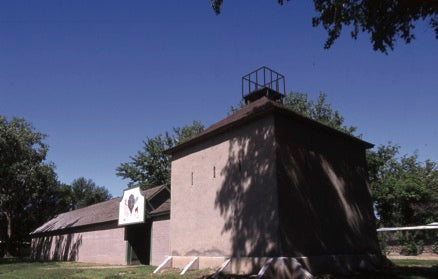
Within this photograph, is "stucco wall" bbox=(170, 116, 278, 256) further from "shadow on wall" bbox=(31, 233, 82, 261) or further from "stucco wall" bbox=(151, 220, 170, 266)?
"shadow on wall" bbox=(31, 233, 82, 261)

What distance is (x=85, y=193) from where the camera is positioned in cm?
8538

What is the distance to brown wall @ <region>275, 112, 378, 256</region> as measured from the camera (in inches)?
621

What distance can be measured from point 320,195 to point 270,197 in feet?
10.0

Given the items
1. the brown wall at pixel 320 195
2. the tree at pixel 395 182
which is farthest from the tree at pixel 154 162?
the brown wall at pixel 320 195

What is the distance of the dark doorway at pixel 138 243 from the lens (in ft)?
89.2

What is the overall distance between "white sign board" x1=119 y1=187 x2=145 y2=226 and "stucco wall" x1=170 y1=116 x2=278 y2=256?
4.22m

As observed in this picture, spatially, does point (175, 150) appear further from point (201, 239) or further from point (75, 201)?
point (75, 201)

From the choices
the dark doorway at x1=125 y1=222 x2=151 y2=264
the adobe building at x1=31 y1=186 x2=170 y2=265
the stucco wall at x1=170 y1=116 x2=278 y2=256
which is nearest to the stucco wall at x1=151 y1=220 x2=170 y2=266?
the adobe building at x1=31 y1=186 x2=170 y2=265

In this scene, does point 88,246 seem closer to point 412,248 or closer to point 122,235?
point 122,235

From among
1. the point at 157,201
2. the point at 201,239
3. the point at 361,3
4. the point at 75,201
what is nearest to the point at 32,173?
the point at 157,201

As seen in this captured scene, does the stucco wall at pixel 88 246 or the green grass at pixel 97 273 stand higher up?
the stucco wall at pixel 88 246

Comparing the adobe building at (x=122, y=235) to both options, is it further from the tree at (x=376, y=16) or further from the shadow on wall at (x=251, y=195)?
the tree at (x=376, y=16)

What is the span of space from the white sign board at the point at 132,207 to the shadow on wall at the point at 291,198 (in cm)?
862

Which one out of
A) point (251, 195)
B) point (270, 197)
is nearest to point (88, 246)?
point (251, 195)
